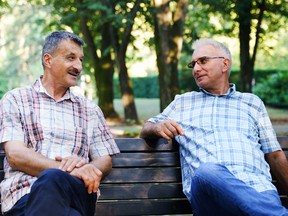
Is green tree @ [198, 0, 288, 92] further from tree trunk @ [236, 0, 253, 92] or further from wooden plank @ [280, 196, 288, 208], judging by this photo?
wooden plank @ [280, 196, 288, 208]

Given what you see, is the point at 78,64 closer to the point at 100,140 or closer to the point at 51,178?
the point at 100,140

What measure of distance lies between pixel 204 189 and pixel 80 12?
12.0 meters

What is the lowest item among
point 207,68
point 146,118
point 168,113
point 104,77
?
point 146,118

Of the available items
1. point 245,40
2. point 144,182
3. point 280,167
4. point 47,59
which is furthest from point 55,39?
point 245,40

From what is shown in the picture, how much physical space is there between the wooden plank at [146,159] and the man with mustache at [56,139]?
27 centimetres

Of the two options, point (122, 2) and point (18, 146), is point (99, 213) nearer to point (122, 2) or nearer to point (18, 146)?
point (18, 146)

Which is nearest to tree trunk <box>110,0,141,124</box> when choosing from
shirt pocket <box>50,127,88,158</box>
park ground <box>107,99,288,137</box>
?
park ground <box>107,99,288,137</box>

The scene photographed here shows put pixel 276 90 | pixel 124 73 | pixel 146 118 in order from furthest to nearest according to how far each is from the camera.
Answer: pixel 276 90, pixel 146 118, pixel 124 73

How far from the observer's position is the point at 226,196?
3.25 metres

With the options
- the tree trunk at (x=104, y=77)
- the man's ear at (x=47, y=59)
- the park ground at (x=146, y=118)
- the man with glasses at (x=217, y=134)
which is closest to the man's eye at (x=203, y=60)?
the man with glasses at (x=217, y=134)

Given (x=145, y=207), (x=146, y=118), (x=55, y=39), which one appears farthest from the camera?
(x=146, y=118)

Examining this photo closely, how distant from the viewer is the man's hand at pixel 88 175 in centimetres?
314

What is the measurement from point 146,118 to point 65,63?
15533 millimetres

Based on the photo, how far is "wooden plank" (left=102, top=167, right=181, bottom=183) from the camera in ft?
13.0
